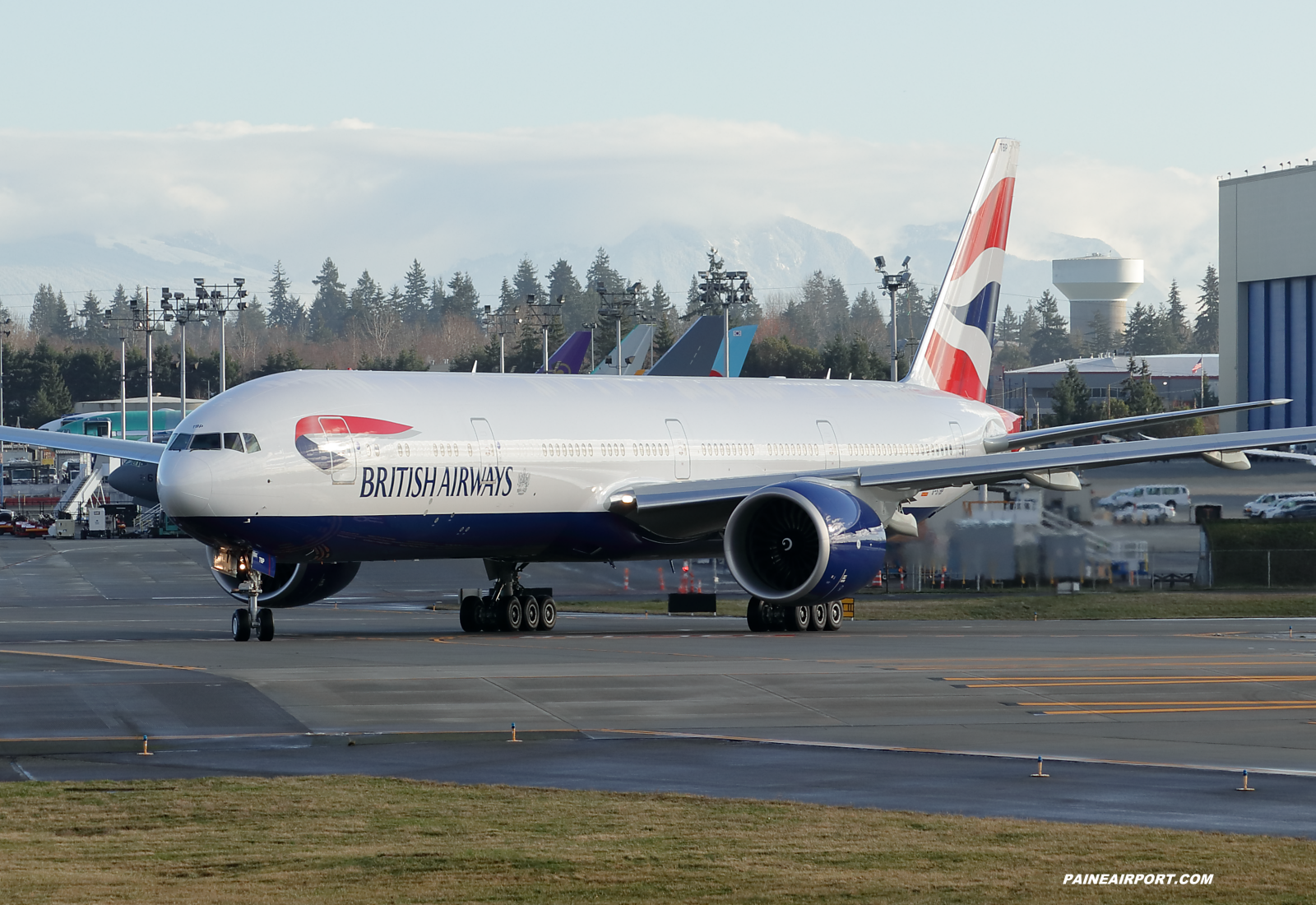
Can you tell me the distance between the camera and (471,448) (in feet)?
99.5

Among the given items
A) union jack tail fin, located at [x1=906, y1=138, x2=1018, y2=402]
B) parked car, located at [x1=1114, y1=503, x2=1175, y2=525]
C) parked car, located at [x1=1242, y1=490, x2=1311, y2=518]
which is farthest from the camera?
parked car, located at [x1=1242, y1=490, x2=1311, y2=518]

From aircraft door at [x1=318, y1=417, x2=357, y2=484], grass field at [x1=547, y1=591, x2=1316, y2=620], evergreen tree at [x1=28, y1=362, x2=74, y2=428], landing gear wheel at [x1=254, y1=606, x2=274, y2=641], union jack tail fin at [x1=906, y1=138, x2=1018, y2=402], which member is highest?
evergreen tree at [x1=28, y1=362, x2=74, y2=428]

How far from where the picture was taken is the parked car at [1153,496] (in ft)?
141

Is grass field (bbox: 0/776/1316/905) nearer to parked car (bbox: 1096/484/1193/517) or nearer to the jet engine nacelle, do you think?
the jet engine nacelle

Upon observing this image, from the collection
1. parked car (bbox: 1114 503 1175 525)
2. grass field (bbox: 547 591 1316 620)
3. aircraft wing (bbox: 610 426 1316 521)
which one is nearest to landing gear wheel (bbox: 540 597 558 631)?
aircraft wing (bbox: 610 426 1316 521)

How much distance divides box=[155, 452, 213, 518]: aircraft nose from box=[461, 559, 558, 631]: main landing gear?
673 centimetres

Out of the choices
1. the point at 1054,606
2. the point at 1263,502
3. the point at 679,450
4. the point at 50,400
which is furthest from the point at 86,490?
the point at 679,450

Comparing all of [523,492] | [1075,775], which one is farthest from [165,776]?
[523,492]

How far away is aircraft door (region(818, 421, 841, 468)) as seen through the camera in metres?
36.9

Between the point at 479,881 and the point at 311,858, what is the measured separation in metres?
1.26

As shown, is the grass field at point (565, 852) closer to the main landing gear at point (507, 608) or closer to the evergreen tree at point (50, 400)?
the main landing gear at point (507, 608)

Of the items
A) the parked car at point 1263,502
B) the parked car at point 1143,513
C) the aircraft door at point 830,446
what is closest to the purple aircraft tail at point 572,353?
the parked car at point 1263,502

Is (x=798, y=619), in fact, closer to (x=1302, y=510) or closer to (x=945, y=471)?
(x=945, y=471)

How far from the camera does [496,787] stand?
46.0ft
